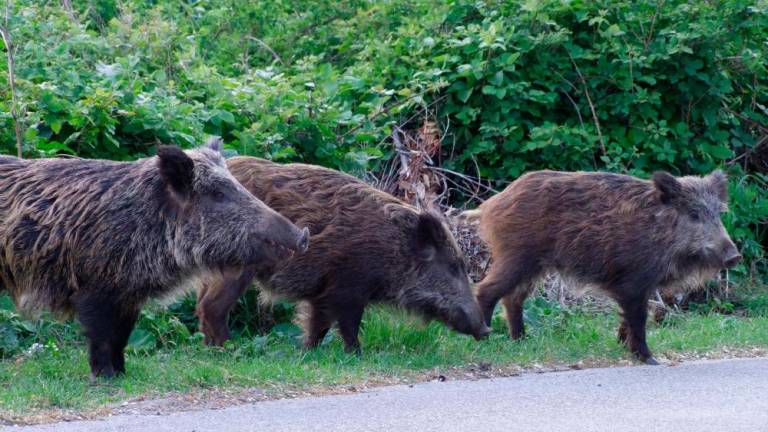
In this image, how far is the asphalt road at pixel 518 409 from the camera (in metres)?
5.80

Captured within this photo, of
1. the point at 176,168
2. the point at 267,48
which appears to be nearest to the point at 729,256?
the point at 176,168

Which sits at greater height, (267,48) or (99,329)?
(267,48)

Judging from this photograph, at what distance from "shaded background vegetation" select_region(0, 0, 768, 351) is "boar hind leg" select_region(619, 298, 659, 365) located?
9.75 ft

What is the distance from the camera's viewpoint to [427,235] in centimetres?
861

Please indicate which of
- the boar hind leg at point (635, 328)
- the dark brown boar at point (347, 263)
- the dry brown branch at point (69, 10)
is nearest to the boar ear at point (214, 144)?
the dark brown boar at point (347, 263)

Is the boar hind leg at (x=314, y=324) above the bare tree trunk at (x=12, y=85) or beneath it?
beneath

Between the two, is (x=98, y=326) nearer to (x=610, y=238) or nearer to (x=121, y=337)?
(x=121, y=337)

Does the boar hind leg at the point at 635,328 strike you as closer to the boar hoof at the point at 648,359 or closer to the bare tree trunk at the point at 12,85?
the boar hoof at the point at 648,359

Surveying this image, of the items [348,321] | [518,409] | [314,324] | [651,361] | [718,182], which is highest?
[718,182]

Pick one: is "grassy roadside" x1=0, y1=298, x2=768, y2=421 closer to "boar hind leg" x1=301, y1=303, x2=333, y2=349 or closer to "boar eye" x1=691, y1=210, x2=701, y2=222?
"boar hind leg" x1=301, y1=303, x2=333, y2=349

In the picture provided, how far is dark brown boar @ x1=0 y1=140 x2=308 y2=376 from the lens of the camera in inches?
269

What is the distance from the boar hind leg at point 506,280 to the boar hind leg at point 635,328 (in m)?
0.77

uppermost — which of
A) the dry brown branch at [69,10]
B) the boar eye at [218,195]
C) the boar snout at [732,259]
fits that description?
the dry brown branch at [69,10]

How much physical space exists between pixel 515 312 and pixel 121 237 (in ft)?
12.3
